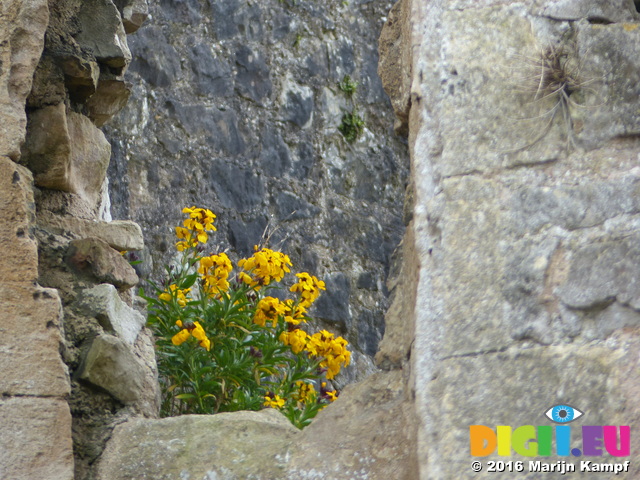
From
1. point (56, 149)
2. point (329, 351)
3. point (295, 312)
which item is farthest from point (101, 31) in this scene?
point (329, 351)

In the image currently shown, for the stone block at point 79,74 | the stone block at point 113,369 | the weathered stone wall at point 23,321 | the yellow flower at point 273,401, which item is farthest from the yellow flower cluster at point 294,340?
the weathered stone wall at point 23,321

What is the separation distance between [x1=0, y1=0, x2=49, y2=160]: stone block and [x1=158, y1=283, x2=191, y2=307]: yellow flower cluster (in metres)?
1.05

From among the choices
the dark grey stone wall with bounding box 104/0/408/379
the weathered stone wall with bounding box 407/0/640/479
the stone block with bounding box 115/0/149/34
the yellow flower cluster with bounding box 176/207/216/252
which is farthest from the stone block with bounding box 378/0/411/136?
the dark grey stone wall with bounding box 104/0/408/379

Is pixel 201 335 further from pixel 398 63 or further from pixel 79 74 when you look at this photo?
pixel 398 63

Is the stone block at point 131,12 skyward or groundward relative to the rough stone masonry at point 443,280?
skyward

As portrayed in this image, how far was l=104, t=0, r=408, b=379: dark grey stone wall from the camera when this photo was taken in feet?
13.1

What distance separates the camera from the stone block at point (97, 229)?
6.46 ft

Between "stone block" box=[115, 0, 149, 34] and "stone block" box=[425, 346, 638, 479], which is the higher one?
"stone block" box=[115, 0, 149, 34]

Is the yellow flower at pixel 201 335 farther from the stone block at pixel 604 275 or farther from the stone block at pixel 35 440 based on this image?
the stone block at pixel 604 275

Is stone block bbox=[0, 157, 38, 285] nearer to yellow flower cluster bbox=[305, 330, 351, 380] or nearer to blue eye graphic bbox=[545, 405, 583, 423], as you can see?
blue eye graphic bbox=[545, 405, 583, 423]

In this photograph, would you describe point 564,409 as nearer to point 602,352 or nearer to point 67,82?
point 602,352

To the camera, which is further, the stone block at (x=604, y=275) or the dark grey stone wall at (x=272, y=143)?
the dark grey stone wall at (x=272, y=143)

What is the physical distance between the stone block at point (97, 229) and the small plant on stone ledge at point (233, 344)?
41cm

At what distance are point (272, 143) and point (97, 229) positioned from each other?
94.5 inches
